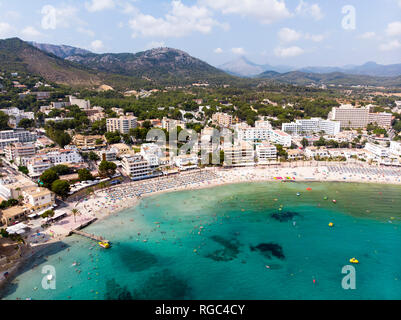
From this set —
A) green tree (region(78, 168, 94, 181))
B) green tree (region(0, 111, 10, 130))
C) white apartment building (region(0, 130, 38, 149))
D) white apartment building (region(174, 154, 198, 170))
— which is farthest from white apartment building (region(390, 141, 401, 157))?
green tree (region(0, 111, 10, 130))

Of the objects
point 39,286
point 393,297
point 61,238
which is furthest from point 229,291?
point 61,238

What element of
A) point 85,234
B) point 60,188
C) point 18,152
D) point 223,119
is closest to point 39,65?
point 18,152

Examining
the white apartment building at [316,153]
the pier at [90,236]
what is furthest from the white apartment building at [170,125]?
the pier at [90,236]

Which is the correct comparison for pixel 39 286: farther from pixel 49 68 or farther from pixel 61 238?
pixel 49 68

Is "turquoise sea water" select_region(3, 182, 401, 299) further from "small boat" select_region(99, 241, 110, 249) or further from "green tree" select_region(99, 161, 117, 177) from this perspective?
"green tree" select_region(99, 161, 117, 177)

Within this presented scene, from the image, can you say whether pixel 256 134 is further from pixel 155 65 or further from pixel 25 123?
pixel 155 65

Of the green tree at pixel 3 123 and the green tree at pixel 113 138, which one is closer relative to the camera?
the green tree at pixel 113 138

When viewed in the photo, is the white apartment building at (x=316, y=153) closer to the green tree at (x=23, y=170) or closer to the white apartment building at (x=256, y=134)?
the white apartment building at (x=256, y=134)
